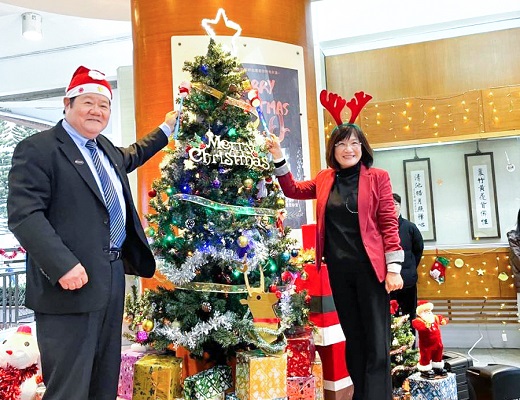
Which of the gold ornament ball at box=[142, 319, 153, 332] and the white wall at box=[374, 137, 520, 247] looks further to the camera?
the white wall at box=[374, 137, 520, 247]

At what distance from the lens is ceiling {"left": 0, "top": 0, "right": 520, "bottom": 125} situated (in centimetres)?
543

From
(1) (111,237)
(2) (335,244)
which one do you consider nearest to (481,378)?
(2) (335,244)

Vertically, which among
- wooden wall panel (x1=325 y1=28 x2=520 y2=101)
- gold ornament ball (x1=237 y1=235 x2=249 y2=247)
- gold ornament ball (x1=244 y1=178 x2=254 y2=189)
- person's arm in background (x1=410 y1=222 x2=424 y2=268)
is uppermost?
wooden wall panel (x1=325 y1=28 x2=520 y2=101)

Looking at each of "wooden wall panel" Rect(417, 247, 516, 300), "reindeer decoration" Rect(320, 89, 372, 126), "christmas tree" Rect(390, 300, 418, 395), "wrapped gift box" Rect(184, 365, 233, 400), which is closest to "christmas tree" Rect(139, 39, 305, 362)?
"wrapped gift box" Rect(184, 365, 233, 400)

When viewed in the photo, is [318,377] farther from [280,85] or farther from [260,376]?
[280,85]

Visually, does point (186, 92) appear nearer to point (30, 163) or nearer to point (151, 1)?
point (30, 163)

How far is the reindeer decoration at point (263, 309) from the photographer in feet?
7.39

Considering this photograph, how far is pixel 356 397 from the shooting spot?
2.27 metres

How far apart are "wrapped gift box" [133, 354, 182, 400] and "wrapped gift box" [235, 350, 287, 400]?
0.30 m

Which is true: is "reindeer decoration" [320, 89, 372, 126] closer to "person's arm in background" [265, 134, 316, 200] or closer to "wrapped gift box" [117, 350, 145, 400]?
"person's arm in background" [265, 134, 316, 200]

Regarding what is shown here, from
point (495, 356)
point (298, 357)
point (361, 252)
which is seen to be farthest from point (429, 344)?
point (495, 356)

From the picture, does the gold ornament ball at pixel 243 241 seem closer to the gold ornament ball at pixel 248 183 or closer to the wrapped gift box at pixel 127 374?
the gold ornament ball at pixel 248 183

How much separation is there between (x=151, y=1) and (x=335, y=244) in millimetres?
2399

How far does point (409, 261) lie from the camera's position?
4055 millimetres
